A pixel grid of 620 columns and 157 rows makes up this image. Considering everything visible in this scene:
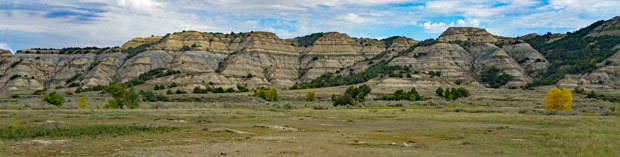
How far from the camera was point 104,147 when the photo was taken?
22812 mm

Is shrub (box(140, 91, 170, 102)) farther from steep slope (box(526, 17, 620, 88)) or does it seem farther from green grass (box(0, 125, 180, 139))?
steep slope (box(526, 17, 620, 88))

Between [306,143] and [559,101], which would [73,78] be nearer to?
[559,101]

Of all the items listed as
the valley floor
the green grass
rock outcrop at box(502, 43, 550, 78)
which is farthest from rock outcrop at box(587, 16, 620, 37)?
the green grass

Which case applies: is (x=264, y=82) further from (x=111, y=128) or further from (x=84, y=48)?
(x=111, y=128)

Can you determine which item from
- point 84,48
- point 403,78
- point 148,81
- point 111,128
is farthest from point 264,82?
point 111,128

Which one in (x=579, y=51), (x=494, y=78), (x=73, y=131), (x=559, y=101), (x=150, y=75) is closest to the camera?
(x=73, y=131)

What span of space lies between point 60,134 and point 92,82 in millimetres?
128925

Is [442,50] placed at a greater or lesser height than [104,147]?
greater

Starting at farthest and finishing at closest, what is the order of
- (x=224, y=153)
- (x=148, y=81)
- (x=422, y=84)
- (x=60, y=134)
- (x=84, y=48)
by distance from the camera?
1. (x=84, y=48)
2. (x=148, y=81)
3. (x=422, y=84)
4. (x=60, y=134)
5. (x=224, y=153)

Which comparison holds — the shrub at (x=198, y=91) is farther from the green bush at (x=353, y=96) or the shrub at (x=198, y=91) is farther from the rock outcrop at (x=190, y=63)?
the green bush at (x=353, y=96)

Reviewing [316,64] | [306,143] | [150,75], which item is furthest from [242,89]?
[306,143]

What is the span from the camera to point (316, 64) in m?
183

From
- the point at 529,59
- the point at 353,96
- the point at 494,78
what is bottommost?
the point at 353,96

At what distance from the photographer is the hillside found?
138 m
